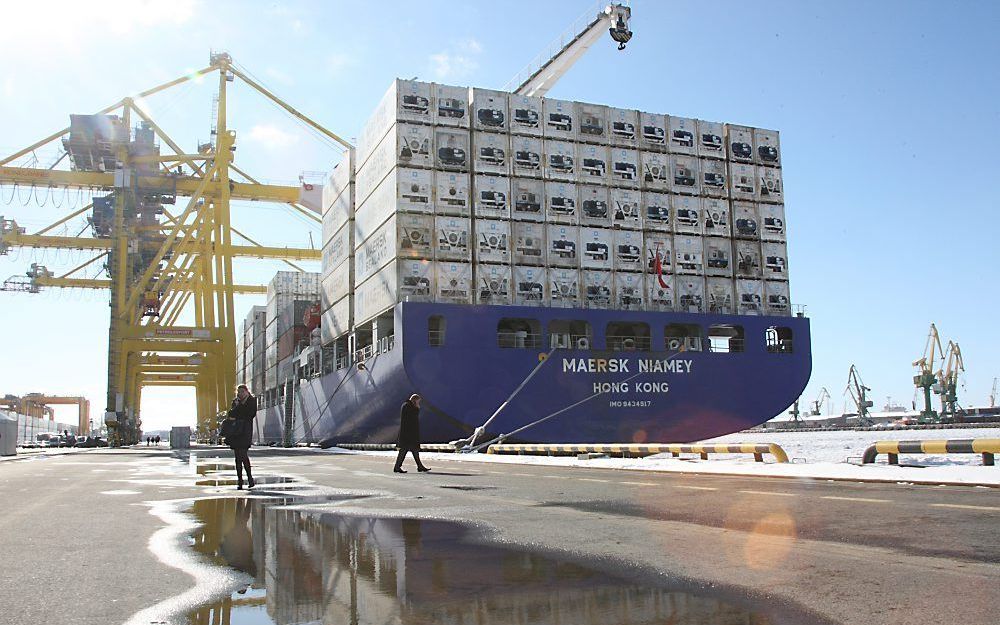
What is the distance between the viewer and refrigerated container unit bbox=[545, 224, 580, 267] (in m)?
34.9

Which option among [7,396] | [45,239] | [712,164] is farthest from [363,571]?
[7,396]

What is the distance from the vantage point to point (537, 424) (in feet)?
108

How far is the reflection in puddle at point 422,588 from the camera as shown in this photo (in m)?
3.64

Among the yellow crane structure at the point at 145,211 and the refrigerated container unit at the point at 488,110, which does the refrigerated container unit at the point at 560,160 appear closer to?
the refrigerated container unit at the point at 488,110

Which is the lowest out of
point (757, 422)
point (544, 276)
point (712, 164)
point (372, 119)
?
point (757, 422)

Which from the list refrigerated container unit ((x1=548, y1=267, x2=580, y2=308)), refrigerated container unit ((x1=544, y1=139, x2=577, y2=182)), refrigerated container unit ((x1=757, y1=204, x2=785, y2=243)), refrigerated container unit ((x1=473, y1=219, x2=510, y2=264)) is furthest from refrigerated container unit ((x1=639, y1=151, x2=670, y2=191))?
refrigerated container unit ((x1=473, y1=219, x2=510, y2=264))

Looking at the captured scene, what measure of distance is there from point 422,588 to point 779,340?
117ft

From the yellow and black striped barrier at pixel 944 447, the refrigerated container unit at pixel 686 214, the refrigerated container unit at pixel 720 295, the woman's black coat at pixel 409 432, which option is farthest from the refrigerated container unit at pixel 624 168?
the yellow and black striped barrier at pixel 944 447

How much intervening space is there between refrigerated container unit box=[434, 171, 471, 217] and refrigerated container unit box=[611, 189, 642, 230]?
6639mm

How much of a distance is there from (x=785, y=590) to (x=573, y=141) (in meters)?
33.6

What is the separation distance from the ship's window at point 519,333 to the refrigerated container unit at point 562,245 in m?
2.79

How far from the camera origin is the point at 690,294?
119 feet

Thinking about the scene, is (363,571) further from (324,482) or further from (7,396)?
(7,396)

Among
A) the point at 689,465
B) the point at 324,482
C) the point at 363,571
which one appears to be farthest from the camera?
the point at 689,465
